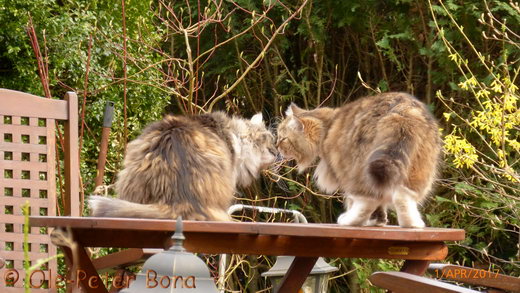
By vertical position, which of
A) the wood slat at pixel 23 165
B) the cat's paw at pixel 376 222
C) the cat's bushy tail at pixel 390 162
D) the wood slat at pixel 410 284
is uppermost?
the cat's bushy tail at pixel 390 162

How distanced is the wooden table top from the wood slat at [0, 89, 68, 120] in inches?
37.7

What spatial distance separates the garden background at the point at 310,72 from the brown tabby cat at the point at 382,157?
1108mm

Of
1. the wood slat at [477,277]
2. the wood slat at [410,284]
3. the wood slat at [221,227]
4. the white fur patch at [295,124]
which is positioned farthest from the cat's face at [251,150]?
the wood slat at [410,284]

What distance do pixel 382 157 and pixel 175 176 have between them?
679 mm

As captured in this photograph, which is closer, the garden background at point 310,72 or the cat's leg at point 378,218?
the cat's leg at point 378,218

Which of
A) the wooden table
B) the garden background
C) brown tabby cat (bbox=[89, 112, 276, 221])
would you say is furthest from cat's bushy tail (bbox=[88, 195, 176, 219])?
the garden background

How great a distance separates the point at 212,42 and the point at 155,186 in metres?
3.96

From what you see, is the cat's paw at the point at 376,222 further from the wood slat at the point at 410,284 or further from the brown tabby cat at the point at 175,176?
the wood slat at the point at 410,284

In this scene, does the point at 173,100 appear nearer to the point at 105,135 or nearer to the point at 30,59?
the point at 30,59

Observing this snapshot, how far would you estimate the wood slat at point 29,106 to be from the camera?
9.55 feet

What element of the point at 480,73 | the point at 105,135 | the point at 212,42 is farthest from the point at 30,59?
the point at 480,73

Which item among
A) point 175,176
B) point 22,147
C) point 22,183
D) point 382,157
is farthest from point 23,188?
point 382,157

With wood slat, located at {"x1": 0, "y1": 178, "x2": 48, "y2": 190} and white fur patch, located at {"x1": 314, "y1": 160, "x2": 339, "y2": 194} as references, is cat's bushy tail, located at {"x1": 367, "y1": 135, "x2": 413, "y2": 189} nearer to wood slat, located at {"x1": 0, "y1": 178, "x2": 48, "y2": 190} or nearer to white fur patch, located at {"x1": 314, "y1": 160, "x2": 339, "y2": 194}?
white fur patch, located at {"x1": 314, "y1": 160, "x2": 339, "y2": 194}

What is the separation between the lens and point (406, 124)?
99.3 inches
